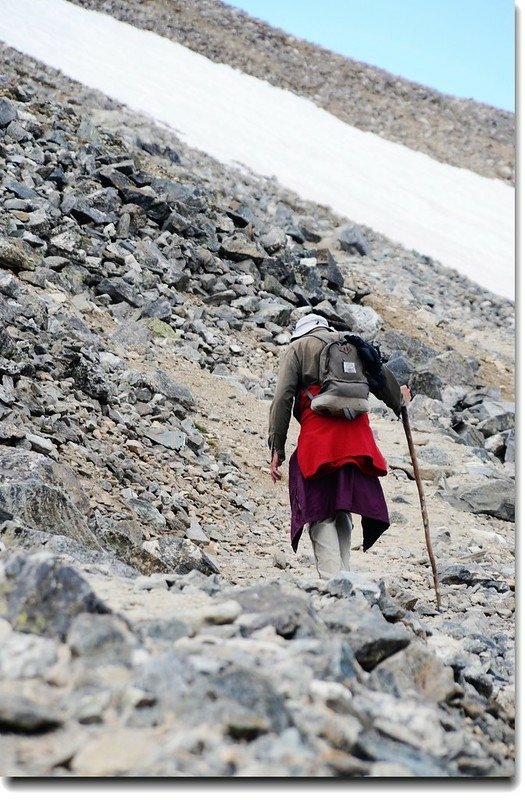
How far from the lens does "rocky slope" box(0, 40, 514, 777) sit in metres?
2.84

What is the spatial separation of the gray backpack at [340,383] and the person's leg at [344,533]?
70 centimetres

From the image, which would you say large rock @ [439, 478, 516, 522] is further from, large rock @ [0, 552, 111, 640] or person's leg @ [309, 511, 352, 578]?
large rock @ [0, 552, 111, 640]

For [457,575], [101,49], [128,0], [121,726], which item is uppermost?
[128,0]

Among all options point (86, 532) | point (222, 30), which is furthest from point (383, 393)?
point (222, 30)

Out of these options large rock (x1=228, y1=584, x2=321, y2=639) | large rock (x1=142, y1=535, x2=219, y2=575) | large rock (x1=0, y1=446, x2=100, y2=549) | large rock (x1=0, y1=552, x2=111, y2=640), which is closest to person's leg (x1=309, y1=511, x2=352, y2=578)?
large rock (x1=142, y1=535, x2=219, y2=575)

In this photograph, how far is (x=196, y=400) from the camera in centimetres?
1076

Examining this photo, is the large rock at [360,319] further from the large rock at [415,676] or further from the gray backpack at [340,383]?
the large rock at [415,676]

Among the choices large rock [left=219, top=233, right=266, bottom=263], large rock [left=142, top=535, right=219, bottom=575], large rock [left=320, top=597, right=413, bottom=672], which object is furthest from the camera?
large rock [left=219, top=233, right=266, bottom=263]

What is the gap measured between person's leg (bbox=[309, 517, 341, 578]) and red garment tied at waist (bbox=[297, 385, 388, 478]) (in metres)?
0.36

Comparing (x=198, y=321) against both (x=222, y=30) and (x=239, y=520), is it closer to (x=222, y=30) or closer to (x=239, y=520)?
(x=239, y=520)

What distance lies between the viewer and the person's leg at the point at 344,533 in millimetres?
6043

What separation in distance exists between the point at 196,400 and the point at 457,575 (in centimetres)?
418

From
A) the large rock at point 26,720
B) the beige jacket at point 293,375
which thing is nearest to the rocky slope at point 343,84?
the beige jacket at point 293,375

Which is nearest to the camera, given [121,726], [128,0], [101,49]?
[121,726]
